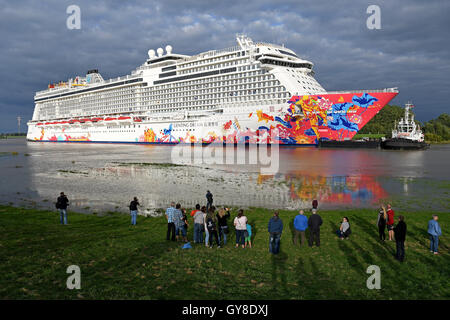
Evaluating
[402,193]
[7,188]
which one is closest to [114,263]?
[402,193]

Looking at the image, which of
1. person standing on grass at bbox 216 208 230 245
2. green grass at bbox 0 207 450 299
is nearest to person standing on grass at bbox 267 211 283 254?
green grass at bbox 0 207 450 299

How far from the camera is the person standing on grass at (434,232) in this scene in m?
9.14

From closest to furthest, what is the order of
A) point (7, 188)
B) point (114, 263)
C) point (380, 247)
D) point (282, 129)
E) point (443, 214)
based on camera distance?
1. point (114, 263)
2. point (380, 247)
3. point (443, 214)
4. point (7, 188)
5. point (282, 129)

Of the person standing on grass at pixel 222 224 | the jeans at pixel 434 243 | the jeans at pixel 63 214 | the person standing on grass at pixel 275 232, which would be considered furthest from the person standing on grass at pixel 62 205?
the jeans at pixel 434 243

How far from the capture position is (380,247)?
10.1m

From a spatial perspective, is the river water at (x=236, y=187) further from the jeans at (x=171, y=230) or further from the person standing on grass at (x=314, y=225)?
the person standing on grass at (x=314, y=225)

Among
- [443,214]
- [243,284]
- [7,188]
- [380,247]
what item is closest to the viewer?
[243,284]

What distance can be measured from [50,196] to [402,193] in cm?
2314

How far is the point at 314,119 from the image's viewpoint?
165ft

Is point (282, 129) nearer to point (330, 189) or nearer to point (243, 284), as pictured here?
point (330, 189)

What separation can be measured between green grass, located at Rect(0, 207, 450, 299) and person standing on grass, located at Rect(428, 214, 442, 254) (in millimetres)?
276

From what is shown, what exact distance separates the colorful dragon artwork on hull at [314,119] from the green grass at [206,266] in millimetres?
38711

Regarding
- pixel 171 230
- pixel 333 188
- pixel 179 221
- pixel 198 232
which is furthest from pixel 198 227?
pixel 333 188

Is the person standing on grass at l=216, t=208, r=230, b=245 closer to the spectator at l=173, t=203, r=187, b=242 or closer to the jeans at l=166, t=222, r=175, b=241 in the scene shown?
the spectator at l=173, t=203, r=187, b=242
